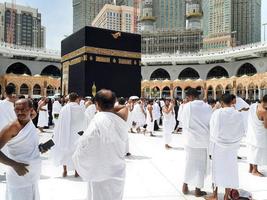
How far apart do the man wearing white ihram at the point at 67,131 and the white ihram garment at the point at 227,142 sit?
239 cm

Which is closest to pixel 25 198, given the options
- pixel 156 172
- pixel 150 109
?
pixel 156 172

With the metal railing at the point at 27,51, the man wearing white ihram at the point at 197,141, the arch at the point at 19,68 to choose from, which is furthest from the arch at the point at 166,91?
the man wearing white ihram at the point at 197,141

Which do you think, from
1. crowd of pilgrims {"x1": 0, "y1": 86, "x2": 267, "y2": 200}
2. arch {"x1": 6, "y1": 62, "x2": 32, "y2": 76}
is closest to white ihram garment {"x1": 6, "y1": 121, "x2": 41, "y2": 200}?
crowd of pilgrims {"x1": 0, "y1": 86, "x2": 267, "y2": 200}

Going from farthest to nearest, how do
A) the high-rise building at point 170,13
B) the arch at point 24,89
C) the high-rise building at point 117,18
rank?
the high-rise building at point 170,13 → the high-rise building at point 117,18 → the arch at point 24,89

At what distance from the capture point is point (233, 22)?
3191 inches

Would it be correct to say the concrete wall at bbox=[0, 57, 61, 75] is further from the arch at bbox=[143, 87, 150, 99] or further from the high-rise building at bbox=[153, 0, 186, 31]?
the high-rise building at bbox=[153, 0, 186, 31]

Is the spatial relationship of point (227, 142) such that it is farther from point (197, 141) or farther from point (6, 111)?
point (6, 111)

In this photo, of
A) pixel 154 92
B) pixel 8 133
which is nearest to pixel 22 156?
pixel 8 133

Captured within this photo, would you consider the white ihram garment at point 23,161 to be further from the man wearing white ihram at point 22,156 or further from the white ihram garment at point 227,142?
the white ihram garment at point 227,142

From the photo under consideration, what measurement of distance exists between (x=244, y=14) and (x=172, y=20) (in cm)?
1754

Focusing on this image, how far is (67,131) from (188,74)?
142ft

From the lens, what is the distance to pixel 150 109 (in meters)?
11.3

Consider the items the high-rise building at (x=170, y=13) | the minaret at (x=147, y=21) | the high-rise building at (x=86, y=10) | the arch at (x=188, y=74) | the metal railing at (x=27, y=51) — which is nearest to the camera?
the metal railing at (x=27, y=51)

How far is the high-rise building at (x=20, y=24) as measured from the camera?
62094mm
